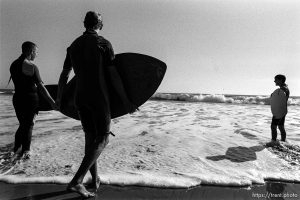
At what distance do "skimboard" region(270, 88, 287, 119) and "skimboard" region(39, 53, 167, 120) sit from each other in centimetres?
392

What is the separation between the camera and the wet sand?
271 cm

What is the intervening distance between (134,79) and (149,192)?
3.70ft

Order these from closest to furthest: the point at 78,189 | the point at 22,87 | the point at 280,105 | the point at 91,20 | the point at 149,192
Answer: the point at 78,189 < the point at 91,20 < the point at 149,192 < the point at 22,87 < the point at 280,105

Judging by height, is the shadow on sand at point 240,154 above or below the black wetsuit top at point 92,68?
below

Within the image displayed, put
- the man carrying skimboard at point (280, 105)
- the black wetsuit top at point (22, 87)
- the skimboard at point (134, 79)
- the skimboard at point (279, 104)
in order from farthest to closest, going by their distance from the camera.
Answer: the skimboard at point (279, 104) < the man carrying skimboard at point (280, 105) < the black wetsuit top at point (22, 87) < the skimboard at point (134, 79)

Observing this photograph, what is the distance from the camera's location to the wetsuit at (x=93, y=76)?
8.32ft

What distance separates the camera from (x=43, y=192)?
278 centimetres

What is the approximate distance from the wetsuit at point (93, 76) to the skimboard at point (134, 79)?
0.24 meters

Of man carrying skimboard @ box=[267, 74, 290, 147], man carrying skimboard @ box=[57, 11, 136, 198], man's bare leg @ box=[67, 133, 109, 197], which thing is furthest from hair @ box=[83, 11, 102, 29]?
man carrying skimboard @ box=[267, 74, 290, 147]

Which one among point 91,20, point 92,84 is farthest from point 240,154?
point 91,20

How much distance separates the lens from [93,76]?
2.55 meters

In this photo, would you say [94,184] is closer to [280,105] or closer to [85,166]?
[85,166]

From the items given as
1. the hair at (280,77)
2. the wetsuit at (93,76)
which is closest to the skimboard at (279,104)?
the hair at (280,77)

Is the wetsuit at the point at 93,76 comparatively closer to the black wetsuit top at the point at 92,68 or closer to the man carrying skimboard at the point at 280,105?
the black wetsuit top at the point at 92,68
